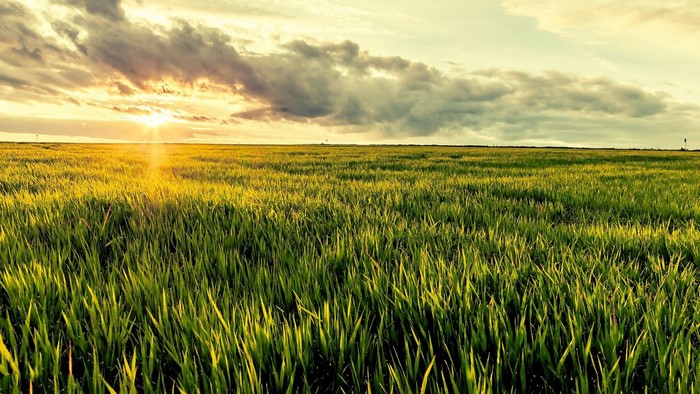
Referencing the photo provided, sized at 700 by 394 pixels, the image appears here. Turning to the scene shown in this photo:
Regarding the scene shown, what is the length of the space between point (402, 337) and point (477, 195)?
14.1 feet

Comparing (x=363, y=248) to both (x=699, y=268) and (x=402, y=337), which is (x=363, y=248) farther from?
(x=699, y=268)

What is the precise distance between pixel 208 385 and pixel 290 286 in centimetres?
74

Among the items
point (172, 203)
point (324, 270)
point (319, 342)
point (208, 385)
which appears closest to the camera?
point (208, 385)

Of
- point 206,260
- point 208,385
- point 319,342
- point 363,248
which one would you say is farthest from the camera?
point 363,248

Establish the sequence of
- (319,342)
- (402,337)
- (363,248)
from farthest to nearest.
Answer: (363,248) → (402,337) → (319,342)

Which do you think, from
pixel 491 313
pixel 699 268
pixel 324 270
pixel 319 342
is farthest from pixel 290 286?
pixel 699 268

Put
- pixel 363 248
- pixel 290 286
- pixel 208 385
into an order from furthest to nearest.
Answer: pixel 363 248, pixel 290 286, pixel 208 385

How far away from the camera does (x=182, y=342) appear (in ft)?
4.19

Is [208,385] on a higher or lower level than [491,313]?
lower

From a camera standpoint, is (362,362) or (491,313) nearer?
(362,362)

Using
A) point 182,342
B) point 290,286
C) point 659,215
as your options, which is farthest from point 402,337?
point 659,215

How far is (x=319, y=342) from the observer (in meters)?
1.28

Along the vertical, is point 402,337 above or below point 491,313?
below

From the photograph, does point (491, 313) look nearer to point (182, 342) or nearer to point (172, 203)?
point (182, 342)
